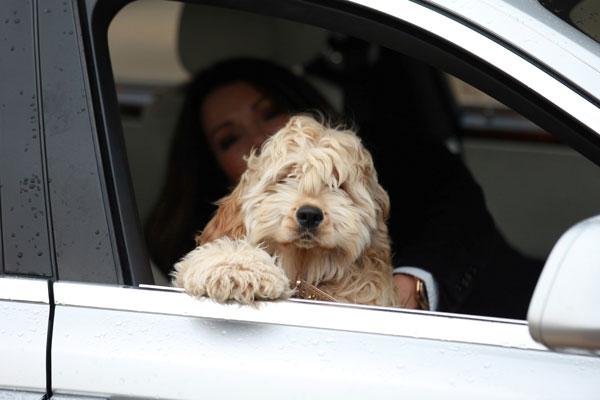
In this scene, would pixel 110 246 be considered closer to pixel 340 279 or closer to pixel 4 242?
pixel 4 242

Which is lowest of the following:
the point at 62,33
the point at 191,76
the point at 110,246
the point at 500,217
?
the point at 110,246

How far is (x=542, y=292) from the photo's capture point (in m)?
1.89

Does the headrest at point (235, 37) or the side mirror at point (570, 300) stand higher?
the headrest at point (235, 37)

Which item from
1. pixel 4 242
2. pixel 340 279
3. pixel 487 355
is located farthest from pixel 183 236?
pixel 487 355

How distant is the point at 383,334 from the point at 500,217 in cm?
252

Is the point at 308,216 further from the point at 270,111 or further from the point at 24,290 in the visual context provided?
the point at 270,111

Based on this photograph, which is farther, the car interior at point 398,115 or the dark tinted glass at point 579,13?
the car interior at point 398,115

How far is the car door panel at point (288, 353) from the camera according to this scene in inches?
82.7

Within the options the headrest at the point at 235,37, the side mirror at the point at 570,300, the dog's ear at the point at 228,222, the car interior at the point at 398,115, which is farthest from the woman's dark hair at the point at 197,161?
the side mirror at the point at 570,300

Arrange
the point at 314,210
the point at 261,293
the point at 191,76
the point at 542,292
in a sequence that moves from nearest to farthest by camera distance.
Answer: the point at 542,292 → the point at 261,293 → the point at 314,210 → the point at 191,76

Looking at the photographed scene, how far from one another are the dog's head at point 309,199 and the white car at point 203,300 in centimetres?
30

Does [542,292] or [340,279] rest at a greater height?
[340,279]

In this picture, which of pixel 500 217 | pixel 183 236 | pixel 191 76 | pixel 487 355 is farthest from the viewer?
pixel 191 76

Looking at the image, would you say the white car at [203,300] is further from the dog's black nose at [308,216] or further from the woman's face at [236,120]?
the woman's face at [236,120]
